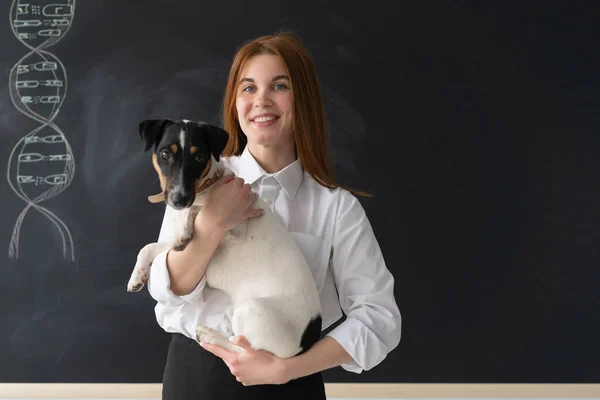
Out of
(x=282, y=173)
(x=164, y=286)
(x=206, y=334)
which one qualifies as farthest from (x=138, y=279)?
(x=282, y=173)

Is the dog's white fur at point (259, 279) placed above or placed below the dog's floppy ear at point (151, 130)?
below

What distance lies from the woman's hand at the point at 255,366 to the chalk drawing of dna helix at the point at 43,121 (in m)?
2.14

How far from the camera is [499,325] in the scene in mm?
3164

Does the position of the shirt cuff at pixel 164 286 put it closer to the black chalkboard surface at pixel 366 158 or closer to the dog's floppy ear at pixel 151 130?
the dog's floppy ear at pixel 151 130

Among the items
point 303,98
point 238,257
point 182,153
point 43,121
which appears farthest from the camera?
point 43,121

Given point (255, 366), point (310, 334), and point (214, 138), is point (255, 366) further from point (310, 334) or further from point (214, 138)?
point (214, 138)

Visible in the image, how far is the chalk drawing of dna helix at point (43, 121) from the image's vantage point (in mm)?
3109

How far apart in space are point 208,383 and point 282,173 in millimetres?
574

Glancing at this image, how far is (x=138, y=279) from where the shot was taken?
1.38 m

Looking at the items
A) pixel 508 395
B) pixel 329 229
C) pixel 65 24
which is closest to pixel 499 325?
pixel 508 395

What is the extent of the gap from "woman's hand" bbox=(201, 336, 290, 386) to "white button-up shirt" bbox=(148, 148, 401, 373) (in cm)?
11

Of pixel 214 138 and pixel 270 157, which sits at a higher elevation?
pixel 214 138

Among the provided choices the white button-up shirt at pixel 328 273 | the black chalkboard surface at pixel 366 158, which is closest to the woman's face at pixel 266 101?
the white button-up shirt at pixel 328 273

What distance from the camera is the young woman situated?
Result: 51.8 inches
